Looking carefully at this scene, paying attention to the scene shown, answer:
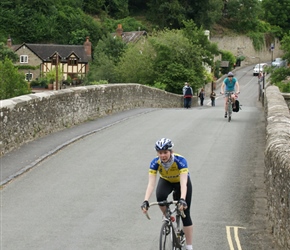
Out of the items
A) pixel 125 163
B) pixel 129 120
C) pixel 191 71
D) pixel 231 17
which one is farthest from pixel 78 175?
pixel 231 17

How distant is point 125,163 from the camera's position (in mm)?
15500

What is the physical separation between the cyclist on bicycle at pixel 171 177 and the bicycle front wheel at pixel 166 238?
0.30 metres

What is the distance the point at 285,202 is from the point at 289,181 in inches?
20.3

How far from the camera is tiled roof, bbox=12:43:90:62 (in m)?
96.2

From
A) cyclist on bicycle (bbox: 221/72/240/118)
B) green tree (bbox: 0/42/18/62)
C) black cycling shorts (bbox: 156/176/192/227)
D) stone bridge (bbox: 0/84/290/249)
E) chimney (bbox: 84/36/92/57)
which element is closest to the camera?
black cycling shorts (bbox: 156/176/192/227)

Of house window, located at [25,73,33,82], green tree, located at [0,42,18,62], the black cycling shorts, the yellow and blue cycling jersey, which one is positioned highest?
the yellow and blue cycling jersey

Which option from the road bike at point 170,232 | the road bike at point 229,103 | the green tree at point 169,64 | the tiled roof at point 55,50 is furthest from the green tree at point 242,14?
the road bike at point 170,232

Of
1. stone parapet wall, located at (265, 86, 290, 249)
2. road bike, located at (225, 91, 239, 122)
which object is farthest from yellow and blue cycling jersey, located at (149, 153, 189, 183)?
road bike, located at (225, 91, 239, 122)

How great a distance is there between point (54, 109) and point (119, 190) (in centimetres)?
738

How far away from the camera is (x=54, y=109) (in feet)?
64.7

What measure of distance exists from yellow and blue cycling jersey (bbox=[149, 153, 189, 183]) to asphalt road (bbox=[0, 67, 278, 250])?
4.32 feet

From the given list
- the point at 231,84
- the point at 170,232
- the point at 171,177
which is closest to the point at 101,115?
the point at 231,84

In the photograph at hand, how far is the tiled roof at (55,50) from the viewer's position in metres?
96.2

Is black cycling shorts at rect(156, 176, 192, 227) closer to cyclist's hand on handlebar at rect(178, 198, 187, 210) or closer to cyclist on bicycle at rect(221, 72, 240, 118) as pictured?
cyclist's hand on handlebar at rect(178, 198, 187, 210)
